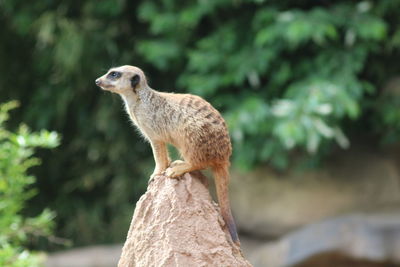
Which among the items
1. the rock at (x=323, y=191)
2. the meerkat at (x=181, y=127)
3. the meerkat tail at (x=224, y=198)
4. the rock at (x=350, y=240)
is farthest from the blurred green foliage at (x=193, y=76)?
the meerkat tail at (x=224, y=198)

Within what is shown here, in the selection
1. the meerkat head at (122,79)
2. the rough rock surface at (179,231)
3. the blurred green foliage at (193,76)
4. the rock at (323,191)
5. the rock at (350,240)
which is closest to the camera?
the rough rock surface at (179,231)

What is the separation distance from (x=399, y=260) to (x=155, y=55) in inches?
107

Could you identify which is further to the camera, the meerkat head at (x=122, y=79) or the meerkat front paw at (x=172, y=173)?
the meerkat head at (x=122, y=79)

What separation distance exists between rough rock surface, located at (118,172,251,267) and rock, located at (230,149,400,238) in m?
4.56

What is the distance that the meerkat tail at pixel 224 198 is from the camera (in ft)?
9.44

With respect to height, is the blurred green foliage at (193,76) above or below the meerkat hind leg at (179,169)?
above

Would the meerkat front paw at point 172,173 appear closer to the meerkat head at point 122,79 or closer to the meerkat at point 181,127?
the meerkat at point 181,127

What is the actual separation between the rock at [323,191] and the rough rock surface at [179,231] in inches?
180

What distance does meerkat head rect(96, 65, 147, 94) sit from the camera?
3062mm

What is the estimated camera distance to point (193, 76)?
7.08 meters

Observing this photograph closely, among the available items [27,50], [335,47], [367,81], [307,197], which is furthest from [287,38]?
[27,50]

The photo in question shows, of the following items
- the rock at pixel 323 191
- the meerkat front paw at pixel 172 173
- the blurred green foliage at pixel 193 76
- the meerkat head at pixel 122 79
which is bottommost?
the meerkat front paw at pixel 172 173

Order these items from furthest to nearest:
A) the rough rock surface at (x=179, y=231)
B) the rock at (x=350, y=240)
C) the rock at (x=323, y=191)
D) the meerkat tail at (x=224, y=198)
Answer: the rock at (x=323, y=191)
the rock at (x=350, y=240)
the meerkat tail at (x=224, y=198)
the rough rock surface at (x=179, y=231)

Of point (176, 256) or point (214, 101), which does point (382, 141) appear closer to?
point (214, 101)
